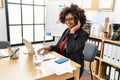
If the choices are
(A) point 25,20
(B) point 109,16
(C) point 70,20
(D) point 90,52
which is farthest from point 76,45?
(A) point 25,20

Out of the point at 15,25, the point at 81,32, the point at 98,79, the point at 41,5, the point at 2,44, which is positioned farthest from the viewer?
the point at 41,5

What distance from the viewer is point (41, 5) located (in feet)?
11.4

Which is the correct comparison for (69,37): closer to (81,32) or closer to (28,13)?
(81,32)

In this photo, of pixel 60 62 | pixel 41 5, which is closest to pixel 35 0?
pixel 41 5

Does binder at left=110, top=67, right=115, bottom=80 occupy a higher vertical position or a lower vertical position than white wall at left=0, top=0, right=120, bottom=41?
lower

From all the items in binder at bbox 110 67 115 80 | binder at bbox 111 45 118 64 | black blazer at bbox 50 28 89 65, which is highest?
black blazer at bbox 50 28 89 65

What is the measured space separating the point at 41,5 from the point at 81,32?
6.70ft

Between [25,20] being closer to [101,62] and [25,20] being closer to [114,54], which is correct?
[101,62]

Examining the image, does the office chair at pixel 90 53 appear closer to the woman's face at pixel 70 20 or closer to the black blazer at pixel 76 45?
the black blazer at pixel 76 45

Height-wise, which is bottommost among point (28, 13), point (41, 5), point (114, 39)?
point (114, 39)

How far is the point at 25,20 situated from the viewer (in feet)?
10.9

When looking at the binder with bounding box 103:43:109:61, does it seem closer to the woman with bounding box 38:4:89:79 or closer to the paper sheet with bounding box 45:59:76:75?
the woman with bounding box 38:4:89:79

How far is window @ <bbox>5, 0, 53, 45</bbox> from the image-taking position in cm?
310

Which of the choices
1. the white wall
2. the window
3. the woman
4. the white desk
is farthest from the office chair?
the window
